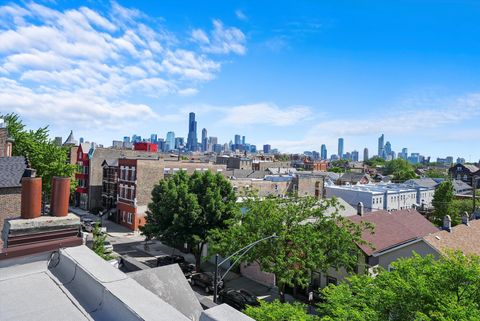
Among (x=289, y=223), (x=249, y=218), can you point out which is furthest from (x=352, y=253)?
(x=249, y=218)

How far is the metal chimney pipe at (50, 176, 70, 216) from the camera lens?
20.0 ft

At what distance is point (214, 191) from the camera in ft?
103

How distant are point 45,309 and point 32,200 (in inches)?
98.9

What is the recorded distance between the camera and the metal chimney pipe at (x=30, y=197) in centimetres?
597

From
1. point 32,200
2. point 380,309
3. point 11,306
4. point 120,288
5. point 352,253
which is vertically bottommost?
point 352,253

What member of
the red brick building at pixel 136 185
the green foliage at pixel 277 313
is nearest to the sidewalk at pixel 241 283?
the red brick building at pixel 136 185

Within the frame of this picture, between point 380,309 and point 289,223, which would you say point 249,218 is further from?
point 380,309

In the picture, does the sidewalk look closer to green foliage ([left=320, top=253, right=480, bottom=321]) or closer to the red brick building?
the red brick building

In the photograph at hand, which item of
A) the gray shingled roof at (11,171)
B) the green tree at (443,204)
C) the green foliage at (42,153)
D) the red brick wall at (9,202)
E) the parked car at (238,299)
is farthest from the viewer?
the green tree at (443,204)

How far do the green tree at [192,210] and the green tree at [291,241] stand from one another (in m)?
6.89

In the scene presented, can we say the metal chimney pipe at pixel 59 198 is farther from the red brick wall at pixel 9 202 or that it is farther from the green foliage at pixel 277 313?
the red brick wall at pixel 9 202

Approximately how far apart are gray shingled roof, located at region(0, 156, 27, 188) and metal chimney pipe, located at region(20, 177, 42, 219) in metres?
21.1

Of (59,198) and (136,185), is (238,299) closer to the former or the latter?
(59,198)

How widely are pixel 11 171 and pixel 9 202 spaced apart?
237cm
